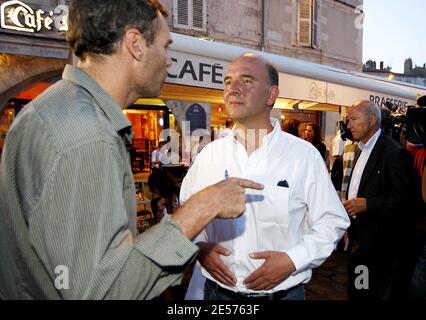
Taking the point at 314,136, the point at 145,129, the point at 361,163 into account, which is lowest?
the point at 361,163

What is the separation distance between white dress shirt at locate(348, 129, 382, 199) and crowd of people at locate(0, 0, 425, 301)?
1633 mm

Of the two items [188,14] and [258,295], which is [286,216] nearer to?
[258,295]

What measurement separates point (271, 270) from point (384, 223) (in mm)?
1868

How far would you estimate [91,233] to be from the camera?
0.74 metres

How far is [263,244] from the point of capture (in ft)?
5.46

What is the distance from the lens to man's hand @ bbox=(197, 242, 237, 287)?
5.33 feet

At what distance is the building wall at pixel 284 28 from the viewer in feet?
34.8

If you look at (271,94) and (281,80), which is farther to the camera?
(281,80)

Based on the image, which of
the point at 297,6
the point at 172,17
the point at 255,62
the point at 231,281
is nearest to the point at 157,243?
the point at 231,281

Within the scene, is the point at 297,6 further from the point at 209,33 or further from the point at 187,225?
the point at 187,225

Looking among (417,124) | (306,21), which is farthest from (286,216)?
(306,21)

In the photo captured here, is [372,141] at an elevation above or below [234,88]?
below
